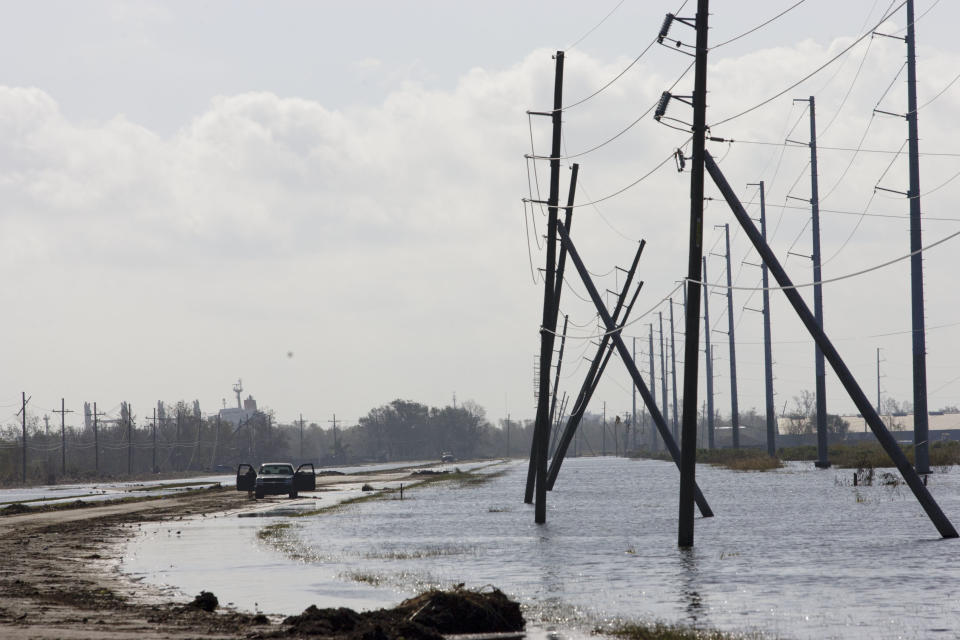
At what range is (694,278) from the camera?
26.9 meters

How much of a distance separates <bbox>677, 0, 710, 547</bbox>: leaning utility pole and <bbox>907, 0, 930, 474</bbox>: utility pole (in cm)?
2519

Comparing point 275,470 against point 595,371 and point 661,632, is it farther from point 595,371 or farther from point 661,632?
point 661,632

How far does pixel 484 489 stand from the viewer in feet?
244

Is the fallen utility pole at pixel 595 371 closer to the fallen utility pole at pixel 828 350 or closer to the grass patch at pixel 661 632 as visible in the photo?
the fallen utility pole at pixel 828 350

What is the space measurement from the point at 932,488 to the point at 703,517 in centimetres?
1585

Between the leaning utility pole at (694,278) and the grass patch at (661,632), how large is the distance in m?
9.63

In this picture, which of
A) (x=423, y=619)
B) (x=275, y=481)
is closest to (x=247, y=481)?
(x=275, y=481)

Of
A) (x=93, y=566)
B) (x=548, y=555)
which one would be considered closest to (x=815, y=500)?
(x=548, y=555)

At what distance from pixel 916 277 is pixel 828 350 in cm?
2487

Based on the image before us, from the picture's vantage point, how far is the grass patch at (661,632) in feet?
51.2

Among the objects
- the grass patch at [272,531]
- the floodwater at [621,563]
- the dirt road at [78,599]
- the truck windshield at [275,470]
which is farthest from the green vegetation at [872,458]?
the dirt road at [78,599]

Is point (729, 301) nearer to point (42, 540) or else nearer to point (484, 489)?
point (484, 489)

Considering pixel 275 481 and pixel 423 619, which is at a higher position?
pixel 423 619

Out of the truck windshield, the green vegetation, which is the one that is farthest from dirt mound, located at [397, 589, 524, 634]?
the truck windshield
